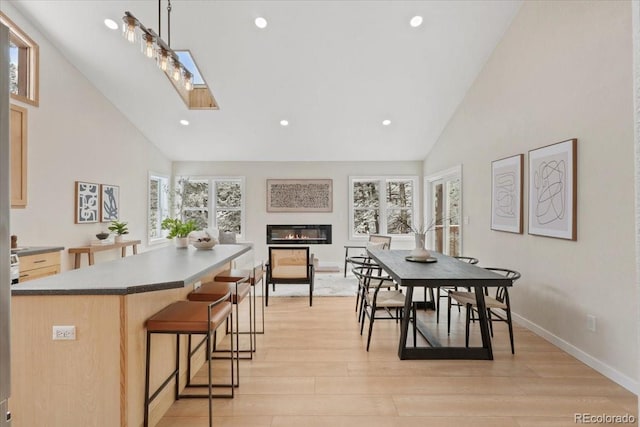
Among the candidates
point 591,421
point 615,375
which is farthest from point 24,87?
point 615,375

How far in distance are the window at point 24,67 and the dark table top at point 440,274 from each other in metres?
4.57

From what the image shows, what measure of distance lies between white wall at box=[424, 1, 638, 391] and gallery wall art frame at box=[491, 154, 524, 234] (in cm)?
11

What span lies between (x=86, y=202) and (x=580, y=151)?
20.0ft

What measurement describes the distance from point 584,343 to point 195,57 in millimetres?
5448

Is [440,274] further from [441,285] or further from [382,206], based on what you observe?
[382,206]

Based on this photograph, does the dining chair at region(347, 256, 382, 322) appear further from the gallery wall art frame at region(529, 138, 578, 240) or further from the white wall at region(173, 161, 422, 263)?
the white wall at region(173, 161, 422, 263)

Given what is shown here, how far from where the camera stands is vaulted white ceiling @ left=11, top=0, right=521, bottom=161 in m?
3.89

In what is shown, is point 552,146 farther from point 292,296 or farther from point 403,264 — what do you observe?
point 292,296

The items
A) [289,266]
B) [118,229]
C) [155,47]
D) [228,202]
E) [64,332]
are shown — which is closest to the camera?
[64,332]

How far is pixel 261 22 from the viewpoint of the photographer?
403 cm

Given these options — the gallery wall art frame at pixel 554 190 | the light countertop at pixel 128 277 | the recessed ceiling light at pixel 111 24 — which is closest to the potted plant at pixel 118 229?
the recessed ceiling light at pixel 111 24

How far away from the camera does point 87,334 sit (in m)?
1.67

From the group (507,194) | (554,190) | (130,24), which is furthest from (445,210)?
(130,24)

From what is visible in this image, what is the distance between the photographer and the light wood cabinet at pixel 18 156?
145 inches
